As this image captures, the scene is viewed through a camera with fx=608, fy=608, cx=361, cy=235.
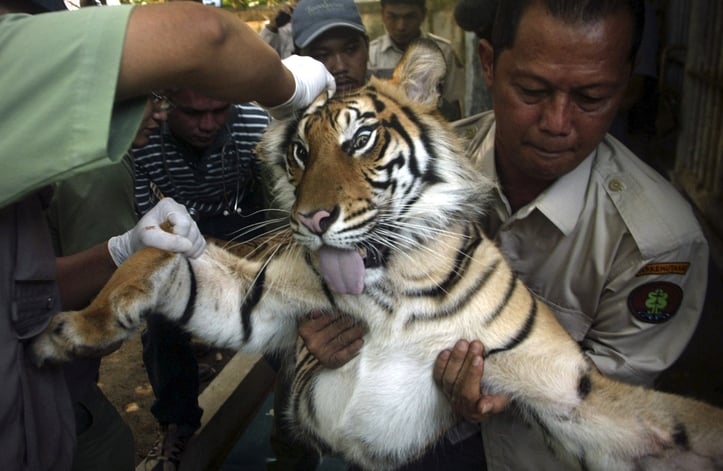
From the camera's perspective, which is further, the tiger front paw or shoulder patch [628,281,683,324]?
shoulder patch [628,281,683,324]

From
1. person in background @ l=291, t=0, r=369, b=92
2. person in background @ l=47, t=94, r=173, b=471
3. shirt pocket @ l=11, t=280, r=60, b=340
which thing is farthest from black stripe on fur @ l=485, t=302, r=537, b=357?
person in background @ l=291, t=0, r=369, b=92

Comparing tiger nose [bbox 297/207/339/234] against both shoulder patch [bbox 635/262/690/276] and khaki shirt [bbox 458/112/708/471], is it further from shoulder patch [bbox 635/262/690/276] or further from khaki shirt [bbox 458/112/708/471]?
shoulder patch [bbox 635/262/690/276]

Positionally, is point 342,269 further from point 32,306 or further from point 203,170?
point 203,170

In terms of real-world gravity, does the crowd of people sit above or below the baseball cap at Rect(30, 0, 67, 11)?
below

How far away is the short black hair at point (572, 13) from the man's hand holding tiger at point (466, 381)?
2.93 feet

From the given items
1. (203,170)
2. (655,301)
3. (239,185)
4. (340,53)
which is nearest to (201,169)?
→ (203,170)

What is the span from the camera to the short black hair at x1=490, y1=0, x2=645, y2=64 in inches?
63.7

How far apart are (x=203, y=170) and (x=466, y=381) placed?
55.7 inches

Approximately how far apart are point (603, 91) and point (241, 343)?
129cm

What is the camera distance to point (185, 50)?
3.43 feet

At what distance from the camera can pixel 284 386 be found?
252cm

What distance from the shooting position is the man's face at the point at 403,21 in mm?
4422

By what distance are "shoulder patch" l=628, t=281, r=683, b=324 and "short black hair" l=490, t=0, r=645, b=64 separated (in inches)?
25.6

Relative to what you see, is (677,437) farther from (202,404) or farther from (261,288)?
(202,404)
